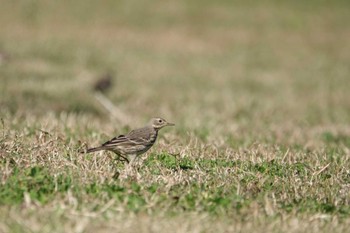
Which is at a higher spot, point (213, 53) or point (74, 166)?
point (74, 166)

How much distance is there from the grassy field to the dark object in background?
1.00ft

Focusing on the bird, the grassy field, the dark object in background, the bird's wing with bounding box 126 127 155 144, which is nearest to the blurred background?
the grassy field

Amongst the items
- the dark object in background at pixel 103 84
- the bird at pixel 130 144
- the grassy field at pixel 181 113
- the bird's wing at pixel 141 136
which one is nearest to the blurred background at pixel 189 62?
the grassy field at pixel 181 113

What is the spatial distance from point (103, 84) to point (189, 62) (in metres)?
10.7

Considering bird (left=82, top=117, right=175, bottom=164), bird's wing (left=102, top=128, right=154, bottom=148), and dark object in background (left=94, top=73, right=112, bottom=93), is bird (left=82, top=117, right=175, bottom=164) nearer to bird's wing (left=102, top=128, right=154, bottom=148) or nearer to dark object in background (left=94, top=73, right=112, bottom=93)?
bird's wing (left=102, top=128, right=154, bottom=148)

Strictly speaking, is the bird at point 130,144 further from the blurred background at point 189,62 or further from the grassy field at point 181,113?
the blurred background at point 189,62

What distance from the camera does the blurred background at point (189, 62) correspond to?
2022cm

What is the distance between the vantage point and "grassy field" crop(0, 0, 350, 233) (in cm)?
757

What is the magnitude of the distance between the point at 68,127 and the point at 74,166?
4.40m

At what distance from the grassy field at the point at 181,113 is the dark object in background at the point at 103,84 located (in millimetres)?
306

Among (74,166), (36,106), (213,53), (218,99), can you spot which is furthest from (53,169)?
(213,53)

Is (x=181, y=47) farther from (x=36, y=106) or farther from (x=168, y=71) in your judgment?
(x=36, y=106)

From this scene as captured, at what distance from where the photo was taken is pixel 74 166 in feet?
28.4

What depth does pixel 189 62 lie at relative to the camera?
33.3 metres
